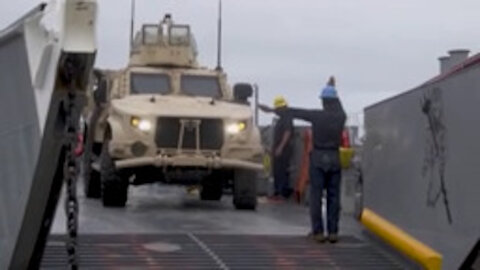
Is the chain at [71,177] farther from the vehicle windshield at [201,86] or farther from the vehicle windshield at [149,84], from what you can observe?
the vehicle windshield at [201,86]

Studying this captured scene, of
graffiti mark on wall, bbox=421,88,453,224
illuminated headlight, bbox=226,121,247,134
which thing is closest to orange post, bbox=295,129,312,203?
illuminated headlight, bbox=226,121,247,134

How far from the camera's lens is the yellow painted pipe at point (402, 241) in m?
7.20

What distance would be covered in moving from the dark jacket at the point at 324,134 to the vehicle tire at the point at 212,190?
3775 mm

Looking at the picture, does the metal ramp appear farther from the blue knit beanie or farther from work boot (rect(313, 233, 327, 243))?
the blue knit beanie

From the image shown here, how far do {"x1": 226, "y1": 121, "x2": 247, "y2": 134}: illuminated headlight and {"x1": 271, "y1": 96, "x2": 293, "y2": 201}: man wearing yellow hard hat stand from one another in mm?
2033

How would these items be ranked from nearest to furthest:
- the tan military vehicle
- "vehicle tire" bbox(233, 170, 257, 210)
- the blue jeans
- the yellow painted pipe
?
the yellow painted pipe, the blue jeans, the tan military vehicle, "vehicle tire" bbox(233, 170, 257, 210)

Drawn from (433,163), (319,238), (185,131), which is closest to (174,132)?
(185,131)

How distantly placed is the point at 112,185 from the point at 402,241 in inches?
178

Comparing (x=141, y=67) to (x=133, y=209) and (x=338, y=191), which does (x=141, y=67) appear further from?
(x=338, y=191)

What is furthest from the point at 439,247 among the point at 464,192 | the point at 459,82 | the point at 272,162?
the point at 272,162

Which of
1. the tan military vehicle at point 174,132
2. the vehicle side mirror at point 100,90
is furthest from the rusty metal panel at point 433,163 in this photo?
the vehicle side mirror at point 100,90

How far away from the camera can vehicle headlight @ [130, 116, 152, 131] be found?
1129 cm

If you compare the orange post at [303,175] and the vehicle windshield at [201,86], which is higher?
the vehicle windshield at [201,86]

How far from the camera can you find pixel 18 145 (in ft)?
20.4
